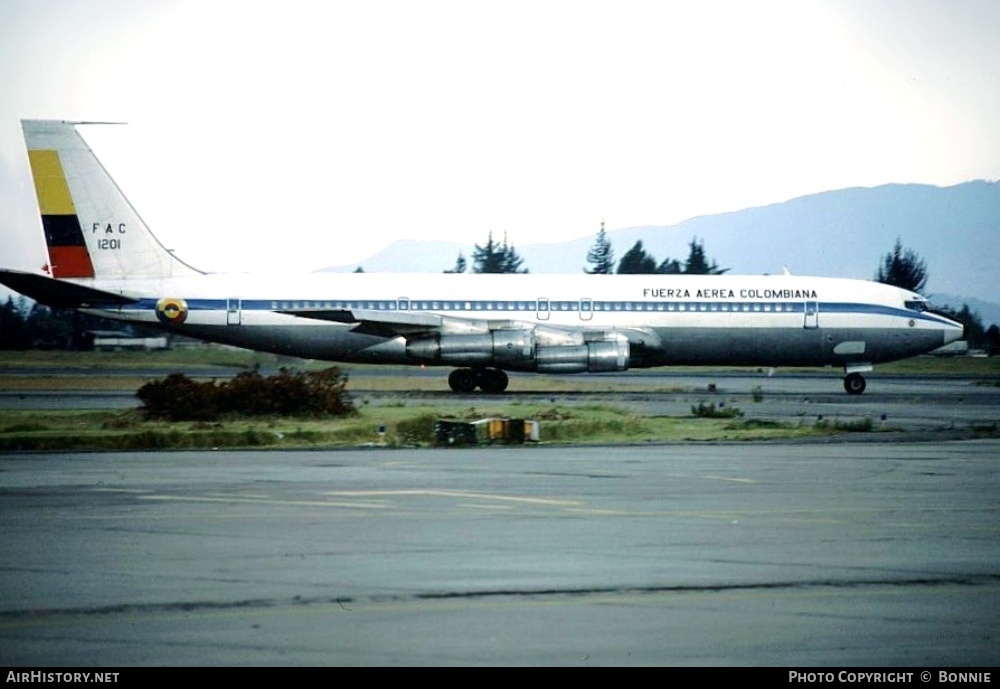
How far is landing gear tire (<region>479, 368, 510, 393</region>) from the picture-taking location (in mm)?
40438

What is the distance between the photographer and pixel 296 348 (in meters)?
40.7

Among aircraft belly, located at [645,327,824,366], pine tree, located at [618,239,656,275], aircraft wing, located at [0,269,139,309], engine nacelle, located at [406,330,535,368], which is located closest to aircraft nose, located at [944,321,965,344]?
aircraft belly, located at [645,327,824,366]

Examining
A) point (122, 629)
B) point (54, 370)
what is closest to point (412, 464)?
point (122, 629)

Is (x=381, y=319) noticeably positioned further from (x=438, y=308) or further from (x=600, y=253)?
(x=600, y=253)

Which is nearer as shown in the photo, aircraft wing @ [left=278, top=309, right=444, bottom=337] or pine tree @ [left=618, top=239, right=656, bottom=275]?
aircraft wing @ [left=278, top=309, right=444, bottom=337]

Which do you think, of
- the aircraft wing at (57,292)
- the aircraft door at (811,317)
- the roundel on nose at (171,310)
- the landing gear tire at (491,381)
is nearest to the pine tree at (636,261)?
the aircraft door at (811,317)

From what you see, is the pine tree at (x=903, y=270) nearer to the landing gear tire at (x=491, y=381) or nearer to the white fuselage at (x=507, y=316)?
the white fuselage at (x=507, y=316)

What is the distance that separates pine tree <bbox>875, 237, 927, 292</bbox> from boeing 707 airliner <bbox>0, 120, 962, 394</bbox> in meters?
76.0

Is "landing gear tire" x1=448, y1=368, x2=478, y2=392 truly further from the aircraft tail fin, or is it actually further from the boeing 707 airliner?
the aircraft tail fin

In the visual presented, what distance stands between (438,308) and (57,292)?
10.7 m

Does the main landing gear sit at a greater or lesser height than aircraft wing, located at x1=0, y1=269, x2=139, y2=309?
lesser

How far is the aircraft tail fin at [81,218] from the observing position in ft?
136

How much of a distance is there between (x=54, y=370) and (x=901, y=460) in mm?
37322
